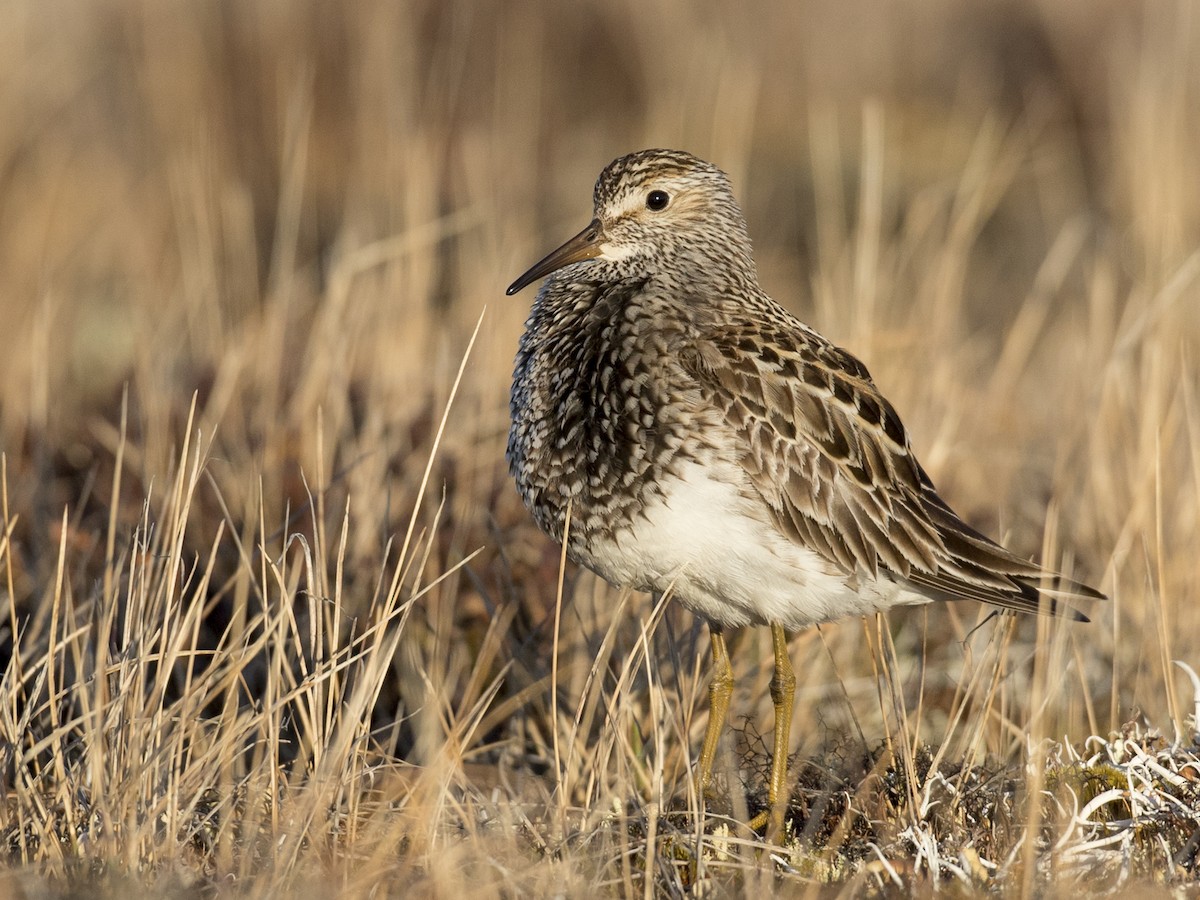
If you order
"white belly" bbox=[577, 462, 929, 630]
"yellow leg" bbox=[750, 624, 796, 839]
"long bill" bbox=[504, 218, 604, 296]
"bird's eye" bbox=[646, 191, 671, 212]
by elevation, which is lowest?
"yellow leg" bbox=[750, 624, 796, 839]

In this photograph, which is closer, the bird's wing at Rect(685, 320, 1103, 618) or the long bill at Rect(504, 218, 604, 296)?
the bird's wing at Rect(685, 320, 1103, 618)

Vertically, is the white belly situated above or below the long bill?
below

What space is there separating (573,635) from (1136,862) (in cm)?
239

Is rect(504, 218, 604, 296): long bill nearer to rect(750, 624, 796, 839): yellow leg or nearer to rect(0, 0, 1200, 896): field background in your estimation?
rect(0, 0, 1200, 896): field background

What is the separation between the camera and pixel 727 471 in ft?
14.8

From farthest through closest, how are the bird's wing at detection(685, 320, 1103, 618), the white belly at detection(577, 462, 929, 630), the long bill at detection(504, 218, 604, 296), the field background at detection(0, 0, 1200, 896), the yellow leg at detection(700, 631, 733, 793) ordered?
the long bill at detection(504, 218, 604, 296) → the yellow leg at detection(700, 631, 733, 793) → the bird's wing at detection(685, 320, 1103, 618) → the white belly at detection(577, 462, 929, 630) → the field background at detection(0, 0, 1200, 896)

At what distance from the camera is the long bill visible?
5.19 meters

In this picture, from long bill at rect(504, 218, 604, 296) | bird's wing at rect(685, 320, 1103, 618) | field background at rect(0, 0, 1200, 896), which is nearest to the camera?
field background at rect(0, 0, 1200, 896)

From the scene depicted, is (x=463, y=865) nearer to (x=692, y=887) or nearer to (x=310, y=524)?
(x=692, y=887)

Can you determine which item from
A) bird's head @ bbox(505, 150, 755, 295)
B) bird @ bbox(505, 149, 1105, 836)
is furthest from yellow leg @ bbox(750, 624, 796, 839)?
bird's head @ bbox(505, 150, 755, 295)

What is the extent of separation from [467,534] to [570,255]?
1488mm

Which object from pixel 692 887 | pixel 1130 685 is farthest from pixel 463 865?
pixel 1130 685

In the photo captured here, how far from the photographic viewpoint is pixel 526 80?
14.1 m

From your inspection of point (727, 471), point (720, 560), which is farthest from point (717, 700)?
point (727, 471)
